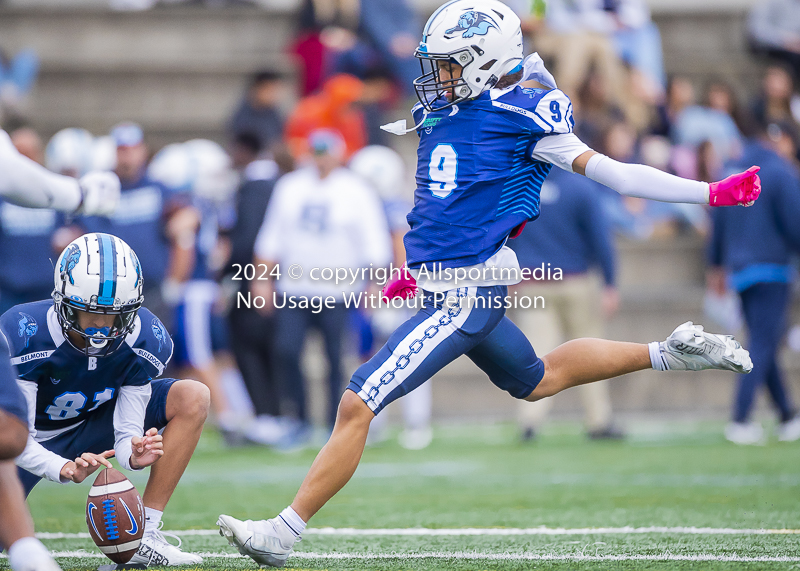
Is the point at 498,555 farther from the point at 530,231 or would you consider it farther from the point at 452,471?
the point at 530,231

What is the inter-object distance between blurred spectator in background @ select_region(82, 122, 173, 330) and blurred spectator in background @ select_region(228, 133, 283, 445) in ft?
2.02

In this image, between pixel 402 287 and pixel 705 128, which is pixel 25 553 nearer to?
pixel 402 287

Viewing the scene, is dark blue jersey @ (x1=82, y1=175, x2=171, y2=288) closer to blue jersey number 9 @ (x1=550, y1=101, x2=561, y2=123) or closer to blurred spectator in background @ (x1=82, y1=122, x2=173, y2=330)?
blurred spectator in background @ (x1=82, y1=122, x2=173, y2=330)

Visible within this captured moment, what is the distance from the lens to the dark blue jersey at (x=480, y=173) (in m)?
4.27

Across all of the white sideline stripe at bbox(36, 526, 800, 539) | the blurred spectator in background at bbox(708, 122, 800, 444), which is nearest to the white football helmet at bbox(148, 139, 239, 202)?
the blurred spectator in background at bbox(708, 122, 800, 444)

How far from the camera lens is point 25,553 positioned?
3195 millimetres

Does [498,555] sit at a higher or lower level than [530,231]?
lower

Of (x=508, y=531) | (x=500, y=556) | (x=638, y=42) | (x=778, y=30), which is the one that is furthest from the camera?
(x=778, y=30)

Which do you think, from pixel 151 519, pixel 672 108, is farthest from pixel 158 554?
pixel 672 108

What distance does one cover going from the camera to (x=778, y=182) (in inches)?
332

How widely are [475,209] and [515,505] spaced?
205 cm

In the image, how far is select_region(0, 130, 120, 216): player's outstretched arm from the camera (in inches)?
141

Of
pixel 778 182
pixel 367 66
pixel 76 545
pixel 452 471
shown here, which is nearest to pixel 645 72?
pixel 367 66

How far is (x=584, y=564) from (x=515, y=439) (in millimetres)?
4891
